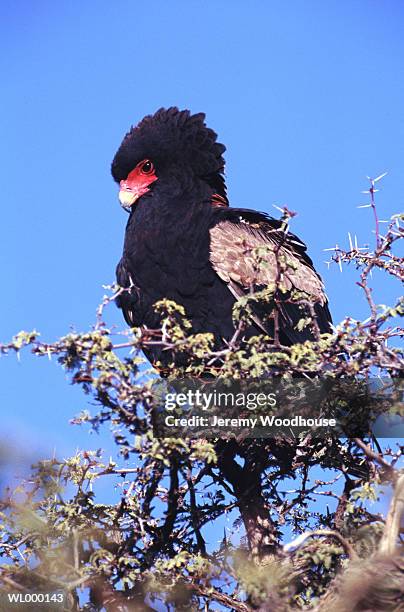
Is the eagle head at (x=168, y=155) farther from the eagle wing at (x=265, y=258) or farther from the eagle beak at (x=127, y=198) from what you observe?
the eagle wing at (x=265, y=258)

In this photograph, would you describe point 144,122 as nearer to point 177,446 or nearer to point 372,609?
point 177,446

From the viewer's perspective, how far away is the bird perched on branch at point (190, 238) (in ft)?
28.0

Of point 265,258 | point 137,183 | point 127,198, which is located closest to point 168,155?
point 137,183

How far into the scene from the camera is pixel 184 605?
6.14 metres

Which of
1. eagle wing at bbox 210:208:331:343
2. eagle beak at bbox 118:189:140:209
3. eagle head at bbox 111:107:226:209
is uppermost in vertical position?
eagle head at bbox 111:107:226:209

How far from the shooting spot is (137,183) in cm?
970

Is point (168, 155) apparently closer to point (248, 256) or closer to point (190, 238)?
point (190, 238)

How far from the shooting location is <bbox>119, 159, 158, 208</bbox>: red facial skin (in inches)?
379

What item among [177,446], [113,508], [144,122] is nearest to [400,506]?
[177,446]

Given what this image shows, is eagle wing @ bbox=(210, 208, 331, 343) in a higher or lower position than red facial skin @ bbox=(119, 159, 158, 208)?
lower

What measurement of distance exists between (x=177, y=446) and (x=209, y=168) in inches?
169

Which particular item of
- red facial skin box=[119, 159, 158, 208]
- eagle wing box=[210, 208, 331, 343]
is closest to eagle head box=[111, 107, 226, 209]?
red facial skin box=[119, 159, 158, 208]

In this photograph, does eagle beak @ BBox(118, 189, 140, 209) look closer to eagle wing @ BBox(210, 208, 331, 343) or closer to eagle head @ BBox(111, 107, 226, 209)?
eagle head @ BBox(111, 107, 226, 209)

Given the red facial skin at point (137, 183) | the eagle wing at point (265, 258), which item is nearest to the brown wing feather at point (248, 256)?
the eagle wing at point (265, 258)
